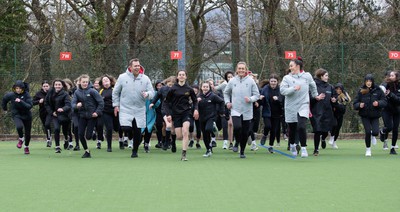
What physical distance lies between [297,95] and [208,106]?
3.30m

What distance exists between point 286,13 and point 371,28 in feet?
17.1

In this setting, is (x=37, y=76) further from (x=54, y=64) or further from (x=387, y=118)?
(x=387, y=118)

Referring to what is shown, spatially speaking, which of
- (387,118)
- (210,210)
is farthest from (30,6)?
(210,210)

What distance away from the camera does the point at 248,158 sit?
53.4 ft

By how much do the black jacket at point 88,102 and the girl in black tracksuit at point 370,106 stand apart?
5.29 metres

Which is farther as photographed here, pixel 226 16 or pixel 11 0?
pixel 226 16

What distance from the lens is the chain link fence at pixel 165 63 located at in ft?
83.9

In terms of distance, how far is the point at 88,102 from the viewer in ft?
57.1

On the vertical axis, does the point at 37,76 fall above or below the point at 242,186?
above

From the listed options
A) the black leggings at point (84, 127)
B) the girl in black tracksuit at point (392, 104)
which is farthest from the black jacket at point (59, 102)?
the girl in black tracksuit at point (392, 104)

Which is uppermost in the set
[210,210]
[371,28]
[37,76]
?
[371,28]

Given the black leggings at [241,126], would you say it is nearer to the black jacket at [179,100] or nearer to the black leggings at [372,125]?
the black jacket at [179,100]

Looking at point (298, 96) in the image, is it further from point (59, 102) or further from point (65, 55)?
point (65, 55)

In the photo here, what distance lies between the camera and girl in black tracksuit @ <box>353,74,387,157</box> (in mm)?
16641
